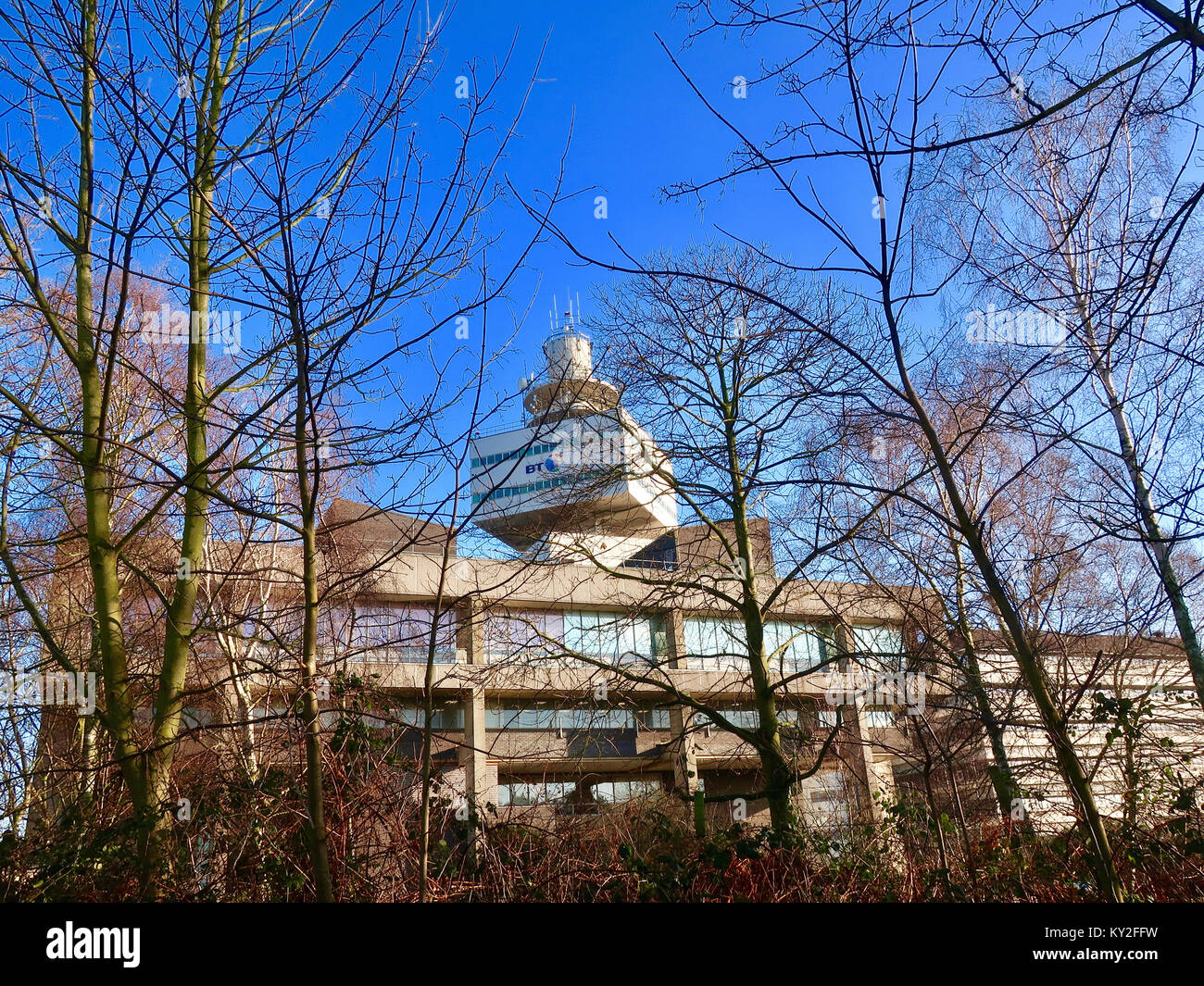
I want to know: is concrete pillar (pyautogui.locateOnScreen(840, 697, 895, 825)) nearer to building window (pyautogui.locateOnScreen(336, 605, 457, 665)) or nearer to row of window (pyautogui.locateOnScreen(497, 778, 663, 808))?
row of window (pyautogui.locateOnScreen(497, 778, 663, 808))

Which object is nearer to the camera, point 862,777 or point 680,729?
point 862,777

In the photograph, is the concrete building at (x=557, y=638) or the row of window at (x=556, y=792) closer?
the concrete building at (x=557, y=638)

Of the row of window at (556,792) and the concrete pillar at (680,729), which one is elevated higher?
the concrete pillar at (680,729)

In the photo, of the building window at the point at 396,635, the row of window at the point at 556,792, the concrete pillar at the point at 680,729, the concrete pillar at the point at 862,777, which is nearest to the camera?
the building window at the point at 396,635

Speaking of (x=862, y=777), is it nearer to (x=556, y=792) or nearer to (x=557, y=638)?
(x=556, y=792)

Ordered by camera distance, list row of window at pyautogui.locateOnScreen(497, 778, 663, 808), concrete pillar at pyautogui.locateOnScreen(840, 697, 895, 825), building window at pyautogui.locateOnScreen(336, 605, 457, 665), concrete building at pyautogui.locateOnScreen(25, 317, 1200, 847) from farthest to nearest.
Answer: concrete pillar at pyautogui.locateOnScreen(840, 697, 895, 825), row of window at pyautogui.locateOnScreen(497, 778, 663, 808), concrete building at pyautogui.locateOnScreen(25, 317, 1200, 847), building window at pyautogui.locateOnScreen(336, 605, 457, 665)

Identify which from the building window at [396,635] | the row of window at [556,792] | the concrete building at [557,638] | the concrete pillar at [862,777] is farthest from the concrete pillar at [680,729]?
the building window at [396,635]

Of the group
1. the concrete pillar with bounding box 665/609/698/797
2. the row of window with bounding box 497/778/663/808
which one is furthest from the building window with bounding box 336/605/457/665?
the concrete pillar with bounding box 665/609/698/797

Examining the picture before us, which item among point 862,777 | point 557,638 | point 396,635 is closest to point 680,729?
point 862,777

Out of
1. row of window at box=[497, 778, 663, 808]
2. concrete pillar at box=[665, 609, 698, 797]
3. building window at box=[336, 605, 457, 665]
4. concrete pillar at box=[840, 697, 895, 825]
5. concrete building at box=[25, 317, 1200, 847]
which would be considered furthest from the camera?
concrete pillar at box=[665, 609, 698, 797]

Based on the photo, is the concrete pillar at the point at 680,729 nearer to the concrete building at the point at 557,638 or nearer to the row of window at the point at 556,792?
the concrete building at the point at 557,638

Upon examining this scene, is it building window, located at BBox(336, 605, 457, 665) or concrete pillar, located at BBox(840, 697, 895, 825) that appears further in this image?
concrete pillar, located at BBox(840, 697, 895, 825)

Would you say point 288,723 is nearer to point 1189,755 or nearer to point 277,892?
point 277,892
